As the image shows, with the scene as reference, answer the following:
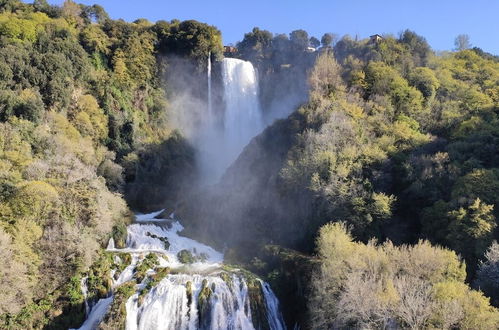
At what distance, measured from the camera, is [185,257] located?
1384 inches

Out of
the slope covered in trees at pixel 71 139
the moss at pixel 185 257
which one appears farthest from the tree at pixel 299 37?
the moss at pixel 185 257


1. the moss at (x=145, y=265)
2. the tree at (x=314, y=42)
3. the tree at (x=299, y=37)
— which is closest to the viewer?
the moss at (x=145, y=265)

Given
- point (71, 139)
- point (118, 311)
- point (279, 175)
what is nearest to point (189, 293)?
point (118, 311)

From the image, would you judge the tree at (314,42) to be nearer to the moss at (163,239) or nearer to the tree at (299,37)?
the tree at (299,37)

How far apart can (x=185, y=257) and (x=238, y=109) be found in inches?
1354

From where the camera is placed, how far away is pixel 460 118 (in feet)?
150

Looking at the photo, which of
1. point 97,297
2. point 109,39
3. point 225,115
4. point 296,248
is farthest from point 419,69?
point 97,297

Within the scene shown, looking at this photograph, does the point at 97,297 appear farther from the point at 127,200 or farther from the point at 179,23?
the point at 179,23

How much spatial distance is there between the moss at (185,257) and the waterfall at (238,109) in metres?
28.2

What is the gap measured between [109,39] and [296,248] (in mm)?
41786

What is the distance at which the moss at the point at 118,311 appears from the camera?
25422mm

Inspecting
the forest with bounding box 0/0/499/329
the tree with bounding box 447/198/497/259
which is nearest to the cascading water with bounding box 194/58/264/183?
the forest with bounding box 0/0/499/329

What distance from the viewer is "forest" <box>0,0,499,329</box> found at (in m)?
25.4

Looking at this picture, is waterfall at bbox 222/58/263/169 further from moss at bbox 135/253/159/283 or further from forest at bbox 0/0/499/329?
moss at bbox 135/253/159/283
